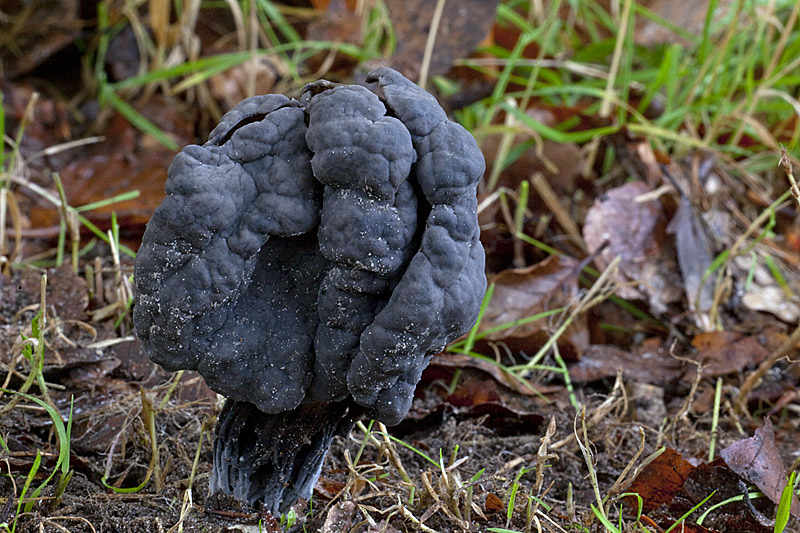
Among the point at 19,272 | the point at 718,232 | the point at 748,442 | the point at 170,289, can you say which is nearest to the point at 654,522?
the point at 748,442

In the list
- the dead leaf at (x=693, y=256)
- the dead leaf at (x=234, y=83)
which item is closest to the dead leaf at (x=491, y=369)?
the dead leaf at (x=693, y=256)

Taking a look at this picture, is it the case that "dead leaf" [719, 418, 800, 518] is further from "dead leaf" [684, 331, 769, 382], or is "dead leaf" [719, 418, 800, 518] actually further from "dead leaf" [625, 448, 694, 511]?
"dead leaf" [684, 331, 769, 382]

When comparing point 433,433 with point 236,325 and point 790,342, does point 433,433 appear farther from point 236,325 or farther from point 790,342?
point 790,342

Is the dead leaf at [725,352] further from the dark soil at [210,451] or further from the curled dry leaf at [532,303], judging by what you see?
the curled dry leaf at [532,303]

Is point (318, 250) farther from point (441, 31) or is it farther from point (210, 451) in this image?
point (441, 31)

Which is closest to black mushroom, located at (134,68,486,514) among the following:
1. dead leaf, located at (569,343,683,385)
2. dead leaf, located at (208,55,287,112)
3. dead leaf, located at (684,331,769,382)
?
dead leaf, located at (569,343,683,385)

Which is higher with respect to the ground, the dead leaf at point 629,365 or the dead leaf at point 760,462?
the dead leaf at point 760,462
